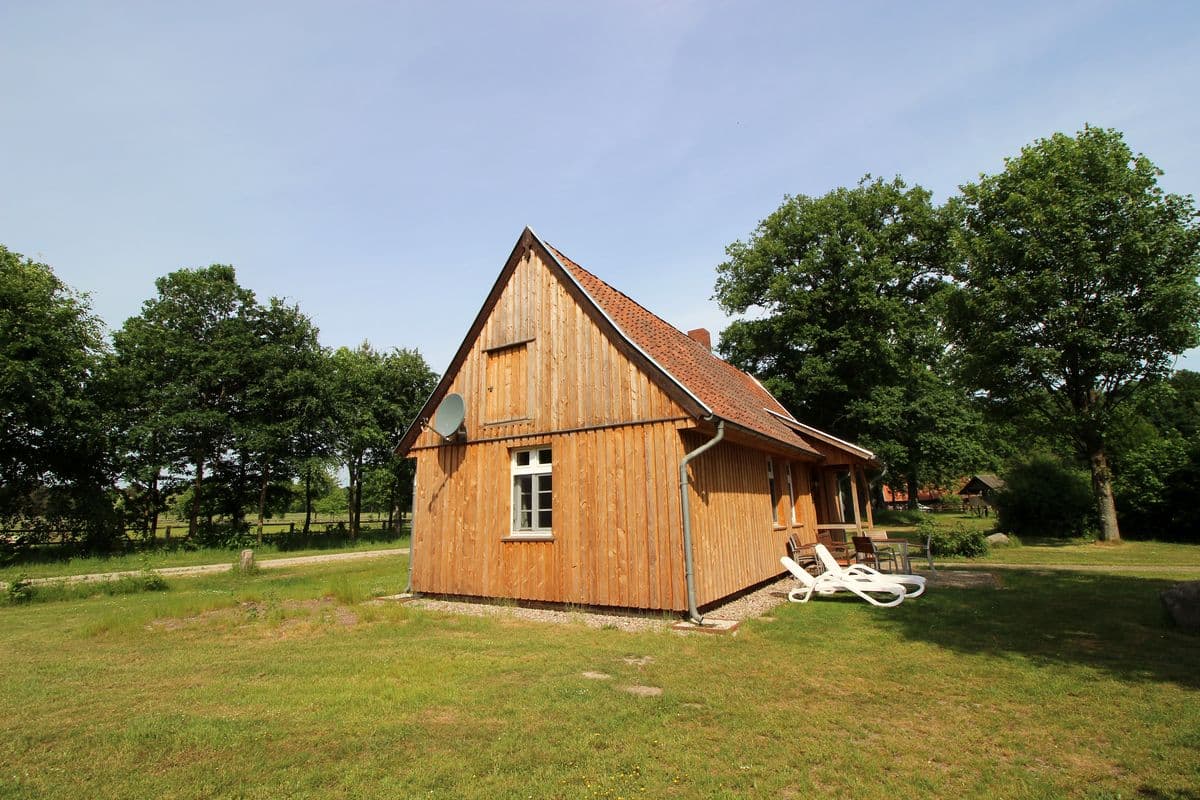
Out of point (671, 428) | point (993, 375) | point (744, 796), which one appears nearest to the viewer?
point (744, 796)

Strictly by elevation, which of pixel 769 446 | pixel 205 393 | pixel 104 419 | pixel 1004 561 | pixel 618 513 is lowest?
pixel 1004 561

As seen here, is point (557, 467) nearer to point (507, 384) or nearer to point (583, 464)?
point (583, 464)

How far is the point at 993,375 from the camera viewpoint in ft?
76.8

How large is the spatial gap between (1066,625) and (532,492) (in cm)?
864

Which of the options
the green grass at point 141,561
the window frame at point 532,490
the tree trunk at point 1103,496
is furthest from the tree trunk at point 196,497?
the tree trunk at point 1103,496

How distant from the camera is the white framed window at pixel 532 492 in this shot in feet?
35.3

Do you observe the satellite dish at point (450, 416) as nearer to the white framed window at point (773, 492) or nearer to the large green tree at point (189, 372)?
the white framed window at point (773, 492)

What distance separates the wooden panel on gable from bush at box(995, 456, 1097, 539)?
2312 centimetres

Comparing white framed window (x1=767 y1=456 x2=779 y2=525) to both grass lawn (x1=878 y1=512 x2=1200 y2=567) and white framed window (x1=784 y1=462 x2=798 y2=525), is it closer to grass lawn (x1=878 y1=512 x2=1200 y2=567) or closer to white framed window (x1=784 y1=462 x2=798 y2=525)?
white framed window (x1=784 y1=462 x2=798 y2=525)

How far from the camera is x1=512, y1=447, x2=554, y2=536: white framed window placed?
35.3 feet

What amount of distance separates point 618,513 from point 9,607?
13862 mm

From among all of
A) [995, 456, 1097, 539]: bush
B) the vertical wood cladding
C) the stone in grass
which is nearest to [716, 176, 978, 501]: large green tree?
[995, 456, 1097, 539]: bush

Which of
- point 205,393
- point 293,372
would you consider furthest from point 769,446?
point 205,393

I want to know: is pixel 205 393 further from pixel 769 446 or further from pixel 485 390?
pixel 769 446
